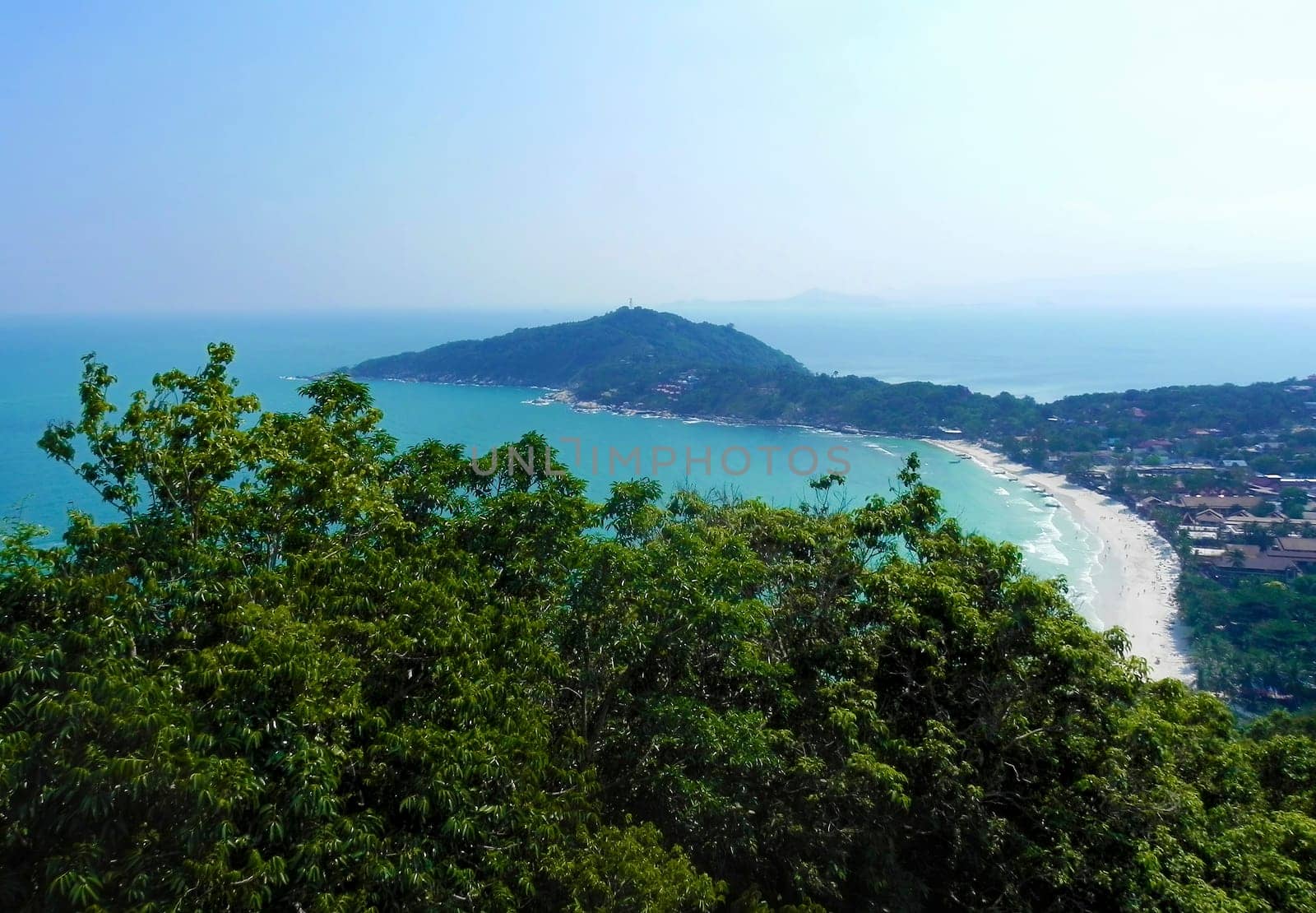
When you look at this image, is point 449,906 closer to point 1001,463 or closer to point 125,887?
point 125,887

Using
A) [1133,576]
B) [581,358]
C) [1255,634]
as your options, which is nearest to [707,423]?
[581,358]

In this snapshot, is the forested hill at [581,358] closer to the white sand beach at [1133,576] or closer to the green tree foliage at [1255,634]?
the white sand beach at [1133,576]

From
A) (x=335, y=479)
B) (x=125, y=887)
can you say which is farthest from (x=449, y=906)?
(x=335, y=479)

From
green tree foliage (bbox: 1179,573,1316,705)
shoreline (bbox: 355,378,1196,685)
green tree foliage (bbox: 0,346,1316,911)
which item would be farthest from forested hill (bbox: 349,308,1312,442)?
green tree foliage (bbox: 0,346,1316,911)

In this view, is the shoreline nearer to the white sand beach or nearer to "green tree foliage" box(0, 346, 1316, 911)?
the white sand beach

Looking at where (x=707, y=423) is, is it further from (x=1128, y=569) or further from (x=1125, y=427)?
(x=1128, y=569)
